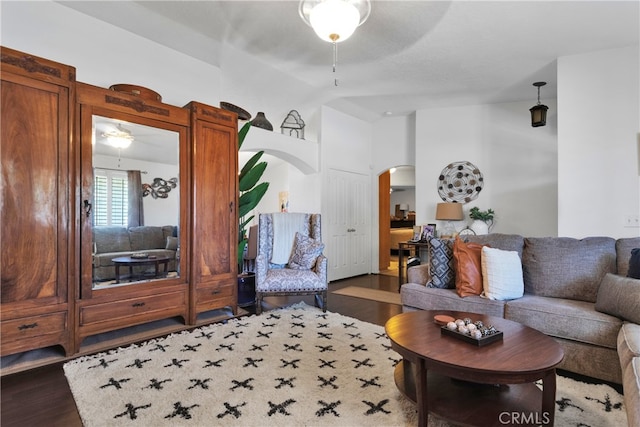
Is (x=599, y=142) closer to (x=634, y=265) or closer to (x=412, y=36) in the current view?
(x=634, y=265)

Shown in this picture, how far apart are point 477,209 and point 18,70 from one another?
18.9 feet

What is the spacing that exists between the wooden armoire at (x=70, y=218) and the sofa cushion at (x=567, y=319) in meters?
2.95

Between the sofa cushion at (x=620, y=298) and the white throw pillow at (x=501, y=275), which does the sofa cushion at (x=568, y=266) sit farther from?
the sofa cushion at (x=620, y=298)

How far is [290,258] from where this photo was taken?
4160 mm

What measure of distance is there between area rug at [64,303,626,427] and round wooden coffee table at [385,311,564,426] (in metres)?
0.19

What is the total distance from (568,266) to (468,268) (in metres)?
0.79

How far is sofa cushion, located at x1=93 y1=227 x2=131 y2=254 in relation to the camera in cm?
277

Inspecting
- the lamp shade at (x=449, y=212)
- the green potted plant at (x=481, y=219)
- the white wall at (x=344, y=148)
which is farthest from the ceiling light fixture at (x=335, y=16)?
the green potted plant at (x=481, y=219)

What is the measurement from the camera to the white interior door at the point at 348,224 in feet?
19.3

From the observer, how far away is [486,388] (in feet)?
5.85

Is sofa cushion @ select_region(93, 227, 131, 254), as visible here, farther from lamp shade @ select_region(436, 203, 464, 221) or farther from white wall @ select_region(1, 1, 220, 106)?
lamp shade @ select_region(436, 203, 464, 221)

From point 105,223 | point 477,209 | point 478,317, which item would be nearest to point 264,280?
point 105,223

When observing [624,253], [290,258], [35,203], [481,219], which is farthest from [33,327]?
[481,219]

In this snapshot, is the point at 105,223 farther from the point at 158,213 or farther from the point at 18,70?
the point at 18,70
